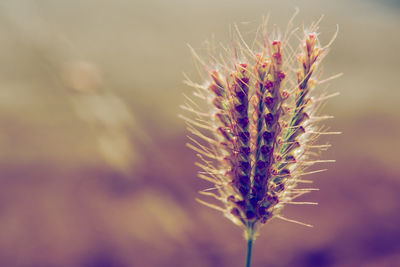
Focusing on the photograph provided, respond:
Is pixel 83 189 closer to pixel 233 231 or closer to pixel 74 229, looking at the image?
pixel 74 229

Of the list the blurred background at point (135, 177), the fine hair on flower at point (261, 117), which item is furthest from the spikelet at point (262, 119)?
the blurred background at point (135, 177)

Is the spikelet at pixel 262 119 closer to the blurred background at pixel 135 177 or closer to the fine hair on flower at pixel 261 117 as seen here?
the fine hair on flower at pixel 261 117

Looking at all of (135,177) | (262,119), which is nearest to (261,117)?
(262,119)

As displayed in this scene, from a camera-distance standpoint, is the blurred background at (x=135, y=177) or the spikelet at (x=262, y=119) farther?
the blurred background at (x=135, y=177)

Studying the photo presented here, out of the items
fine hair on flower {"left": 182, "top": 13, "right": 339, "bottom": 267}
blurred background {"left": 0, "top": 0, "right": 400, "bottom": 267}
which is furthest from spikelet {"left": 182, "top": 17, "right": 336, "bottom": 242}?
blurred background {"left": 0, "top": 0, "right": 400, "bottom": 267}

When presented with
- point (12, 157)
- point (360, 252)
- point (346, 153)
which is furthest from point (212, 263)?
point (12, 157)

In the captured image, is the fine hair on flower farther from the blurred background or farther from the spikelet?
the blurred background

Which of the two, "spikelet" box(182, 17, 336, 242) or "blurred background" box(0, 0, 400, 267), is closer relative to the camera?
"spikelet" box(182, 17, 336, 242)

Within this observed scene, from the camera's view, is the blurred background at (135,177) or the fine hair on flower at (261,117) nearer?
the fine hair on flower at (261,117)
